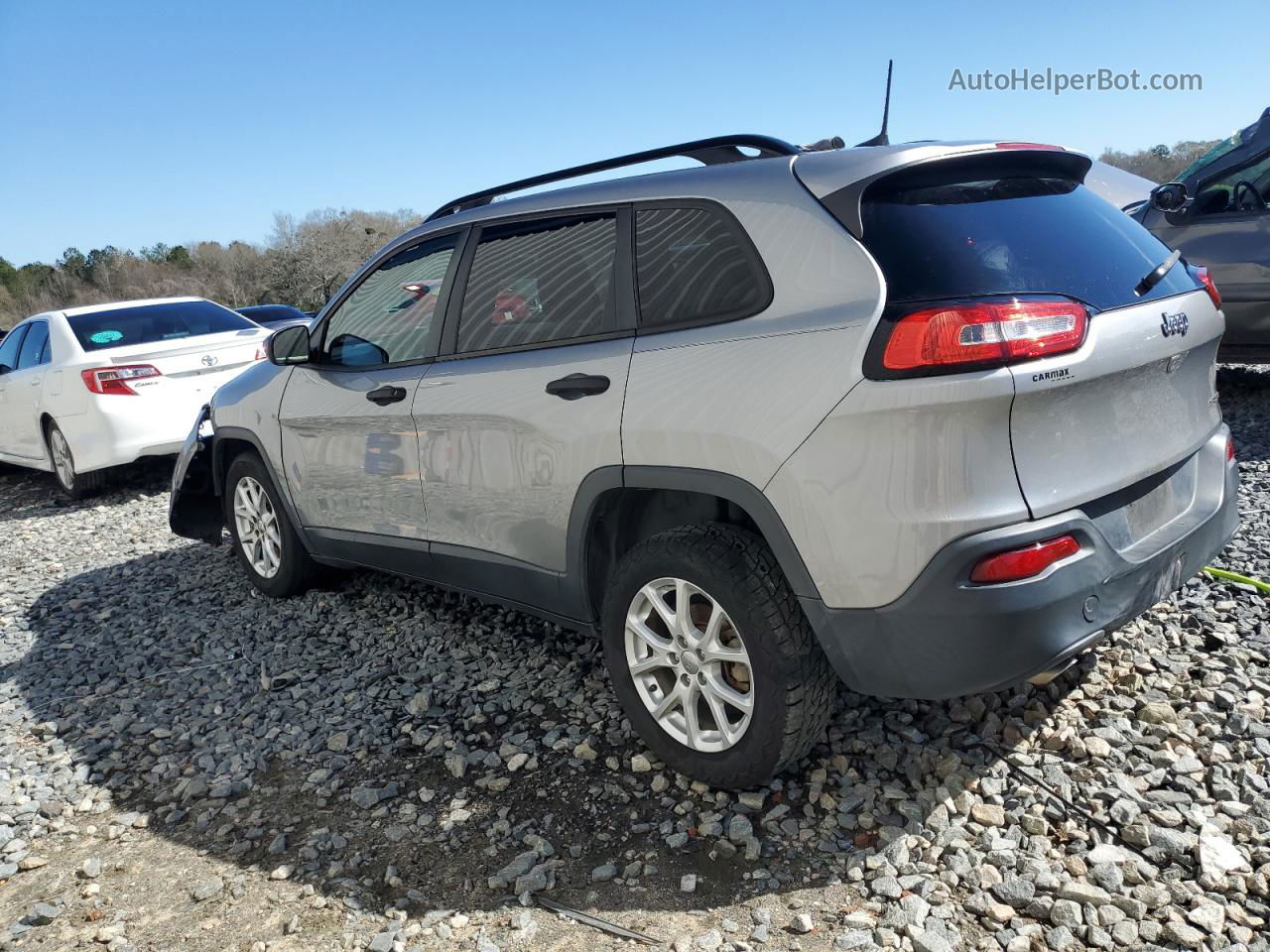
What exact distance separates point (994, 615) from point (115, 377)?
7.49 meters

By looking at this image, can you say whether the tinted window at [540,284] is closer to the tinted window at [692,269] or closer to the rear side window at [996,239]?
the tinted window at [692,269]

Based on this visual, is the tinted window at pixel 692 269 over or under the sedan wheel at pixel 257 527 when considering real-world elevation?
over

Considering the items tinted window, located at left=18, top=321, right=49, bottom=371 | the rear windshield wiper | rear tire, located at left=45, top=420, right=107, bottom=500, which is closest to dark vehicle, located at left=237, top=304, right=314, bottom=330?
tinted window, located at left=18, top=321, right=49, bottom=371

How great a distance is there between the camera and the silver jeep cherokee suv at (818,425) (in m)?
2.25

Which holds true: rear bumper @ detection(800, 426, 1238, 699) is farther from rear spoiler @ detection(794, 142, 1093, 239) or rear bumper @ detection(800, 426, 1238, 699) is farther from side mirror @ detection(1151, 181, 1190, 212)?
side mirror @ detection(1151, 181, 1190, 212)

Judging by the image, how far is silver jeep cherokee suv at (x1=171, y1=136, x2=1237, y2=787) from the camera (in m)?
2.25

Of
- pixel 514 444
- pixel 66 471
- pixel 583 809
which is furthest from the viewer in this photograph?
pixel 66 471

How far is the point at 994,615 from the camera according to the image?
2234mm

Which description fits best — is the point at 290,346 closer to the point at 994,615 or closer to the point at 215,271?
the point at 994,615

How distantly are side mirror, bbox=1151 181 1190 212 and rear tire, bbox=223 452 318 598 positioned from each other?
6257mm

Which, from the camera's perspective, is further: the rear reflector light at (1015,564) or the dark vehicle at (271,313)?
the dark vehicle at (271,313)

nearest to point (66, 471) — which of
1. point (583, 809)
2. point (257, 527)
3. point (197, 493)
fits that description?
point (197, 493)

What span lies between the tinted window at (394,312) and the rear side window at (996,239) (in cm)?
187

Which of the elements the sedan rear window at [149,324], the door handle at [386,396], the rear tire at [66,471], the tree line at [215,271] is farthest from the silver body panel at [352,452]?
the tree line at [215,271]
